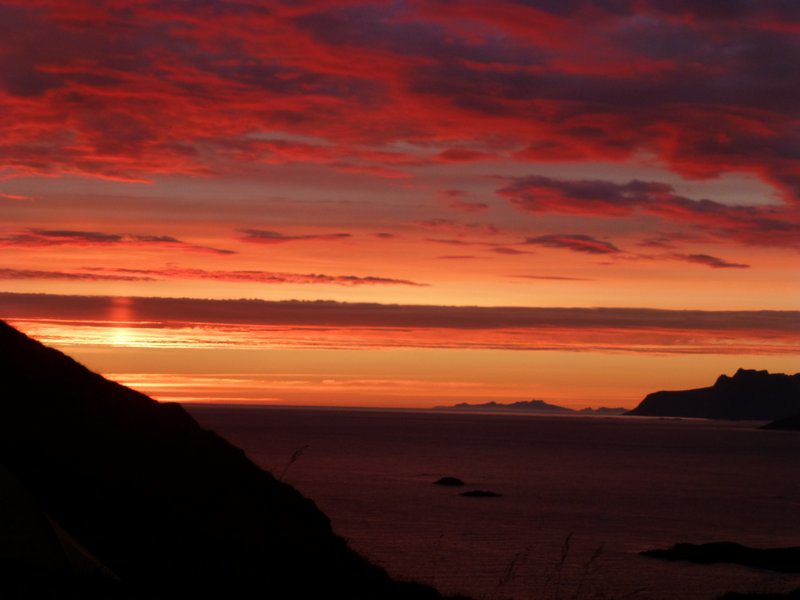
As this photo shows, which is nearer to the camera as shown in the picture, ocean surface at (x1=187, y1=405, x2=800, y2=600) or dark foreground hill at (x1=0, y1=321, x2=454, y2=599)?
dark foreground hill at (x1=0, y1=321, x2=454, y2=599)

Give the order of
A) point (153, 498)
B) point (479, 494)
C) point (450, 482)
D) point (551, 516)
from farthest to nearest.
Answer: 1. point (450, 482)
2. point (479, 494)
3. point (551, 516)
4. point (153, 498)

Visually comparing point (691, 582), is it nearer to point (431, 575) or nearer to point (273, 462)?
point (431, 575)

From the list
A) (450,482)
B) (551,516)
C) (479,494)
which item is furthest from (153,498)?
(450,482)

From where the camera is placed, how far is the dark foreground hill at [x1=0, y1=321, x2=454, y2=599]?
2419 cm

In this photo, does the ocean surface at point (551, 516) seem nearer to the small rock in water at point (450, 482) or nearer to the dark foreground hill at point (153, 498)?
the small rock in water at point (450, 482)

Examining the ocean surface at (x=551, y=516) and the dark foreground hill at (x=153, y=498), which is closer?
the dark foreground hill at (x=153, y=498)

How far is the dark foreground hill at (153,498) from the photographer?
952 inches

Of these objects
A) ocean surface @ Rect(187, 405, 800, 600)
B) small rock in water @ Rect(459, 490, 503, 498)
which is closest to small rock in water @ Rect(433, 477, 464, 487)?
ocean surface @ Rect(187, 405, 800, 600)

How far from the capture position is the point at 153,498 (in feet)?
91.7

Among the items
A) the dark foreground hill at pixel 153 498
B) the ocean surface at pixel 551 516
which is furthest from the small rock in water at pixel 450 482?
the dark foreground hill at pixel 153 498

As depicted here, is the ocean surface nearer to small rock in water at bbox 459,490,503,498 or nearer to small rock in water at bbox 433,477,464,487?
small rock in water at bbox 459,490,503,498

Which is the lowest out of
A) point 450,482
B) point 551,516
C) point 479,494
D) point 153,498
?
point 450,482

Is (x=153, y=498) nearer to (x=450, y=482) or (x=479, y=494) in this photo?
(x=479, y=494)

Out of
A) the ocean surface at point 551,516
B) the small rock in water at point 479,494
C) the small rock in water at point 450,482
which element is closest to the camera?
the ocean surface at point 551,516
